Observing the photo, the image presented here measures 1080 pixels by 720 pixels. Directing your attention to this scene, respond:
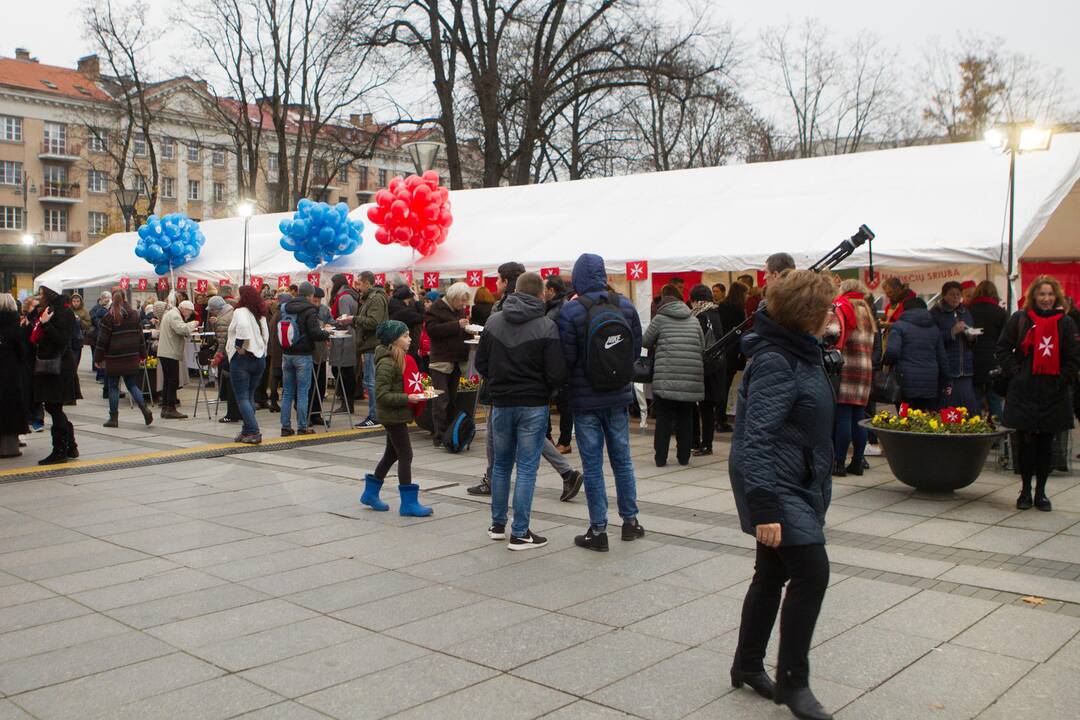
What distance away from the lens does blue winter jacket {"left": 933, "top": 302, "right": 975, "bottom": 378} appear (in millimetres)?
9906

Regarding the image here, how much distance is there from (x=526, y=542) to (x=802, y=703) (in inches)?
115

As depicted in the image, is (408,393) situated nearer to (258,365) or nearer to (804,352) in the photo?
(804,352)

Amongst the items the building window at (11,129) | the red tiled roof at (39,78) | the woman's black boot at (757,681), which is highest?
the red tiled roof at (39,78)

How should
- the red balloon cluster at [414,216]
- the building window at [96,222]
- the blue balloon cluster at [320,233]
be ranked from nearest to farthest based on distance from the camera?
the red balloon cluster at [414,216], the blue balloon cluster at [320,233], the building window at [96,222]

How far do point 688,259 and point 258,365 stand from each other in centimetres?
546

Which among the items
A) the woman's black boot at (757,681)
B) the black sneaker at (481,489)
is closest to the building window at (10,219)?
the black sneaker at (481,489)

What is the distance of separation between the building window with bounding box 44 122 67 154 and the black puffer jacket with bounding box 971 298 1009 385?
221ft

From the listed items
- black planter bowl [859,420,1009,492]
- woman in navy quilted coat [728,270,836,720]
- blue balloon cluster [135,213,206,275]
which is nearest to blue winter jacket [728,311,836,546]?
woman in navy quilted coat [728,270,836,720]

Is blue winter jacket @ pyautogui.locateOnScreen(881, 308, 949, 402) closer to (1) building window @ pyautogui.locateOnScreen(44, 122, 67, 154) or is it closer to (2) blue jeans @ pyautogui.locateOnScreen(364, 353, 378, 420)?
(2) blue jeans @ pyautogui.locateOnScreen(364, 353, 378, 420)

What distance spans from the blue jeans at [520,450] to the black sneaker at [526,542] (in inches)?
1.1

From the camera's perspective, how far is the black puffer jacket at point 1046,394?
23.6ft

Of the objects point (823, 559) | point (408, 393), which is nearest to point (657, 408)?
point (408, 393)

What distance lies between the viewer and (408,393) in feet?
23.3

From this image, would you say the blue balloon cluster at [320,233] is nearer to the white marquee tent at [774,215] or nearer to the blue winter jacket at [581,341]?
the white marquee tent at [774,215]
